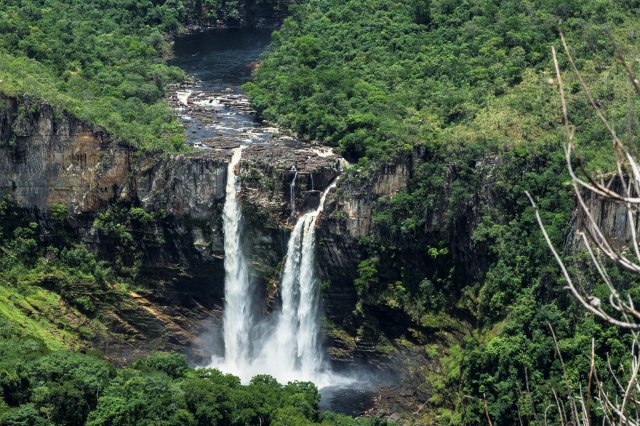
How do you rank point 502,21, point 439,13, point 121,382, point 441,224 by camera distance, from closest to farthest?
1. point 121,382
2. point 441,224
3. point 502,21
4. point 439,13

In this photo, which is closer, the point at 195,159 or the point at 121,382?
the point at 121,382

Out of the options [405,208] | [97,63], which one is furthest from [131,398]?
[97,63]

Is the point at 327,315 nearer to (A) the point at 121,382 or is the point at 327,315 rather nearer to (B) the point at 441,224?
(B) the point at 441,224

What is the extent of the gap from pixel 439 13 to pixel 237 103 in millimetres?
10737

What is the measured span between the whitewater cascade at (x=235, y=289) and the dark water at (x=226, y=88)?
2.94 m

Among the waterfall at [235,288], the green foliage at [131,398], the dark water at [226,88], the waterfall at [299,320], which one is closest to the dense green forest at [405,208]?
the green foliage at [131,398]

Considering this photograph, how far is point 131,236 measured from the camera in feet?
141

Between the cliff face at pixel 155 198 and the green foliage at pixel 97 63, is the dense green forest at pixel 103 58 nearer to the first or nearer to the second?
the green foliage at pixel 97 63

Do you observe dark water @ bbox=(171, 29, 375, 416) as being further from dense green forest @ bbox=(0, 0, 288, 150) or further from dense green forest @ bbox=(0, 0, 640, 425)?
dense green forest @ bbox=(0, 0, 640, 425)

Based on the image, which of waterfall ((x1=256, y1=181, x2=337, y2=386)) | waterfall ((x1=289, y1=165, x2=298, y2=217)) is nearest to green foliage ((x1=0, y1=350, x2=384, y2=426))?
waterfall ((x1=256, y1=181, x2=337, y2=386))

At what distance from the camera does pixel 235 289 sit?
42906 millimetres

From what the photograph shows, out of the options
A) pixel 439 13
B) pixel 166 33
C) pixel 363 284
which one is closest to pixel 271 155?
pixel 363 284

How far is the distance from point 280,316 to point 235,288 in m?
1.97

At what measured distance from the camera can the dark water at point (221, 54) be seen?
2179 inches
